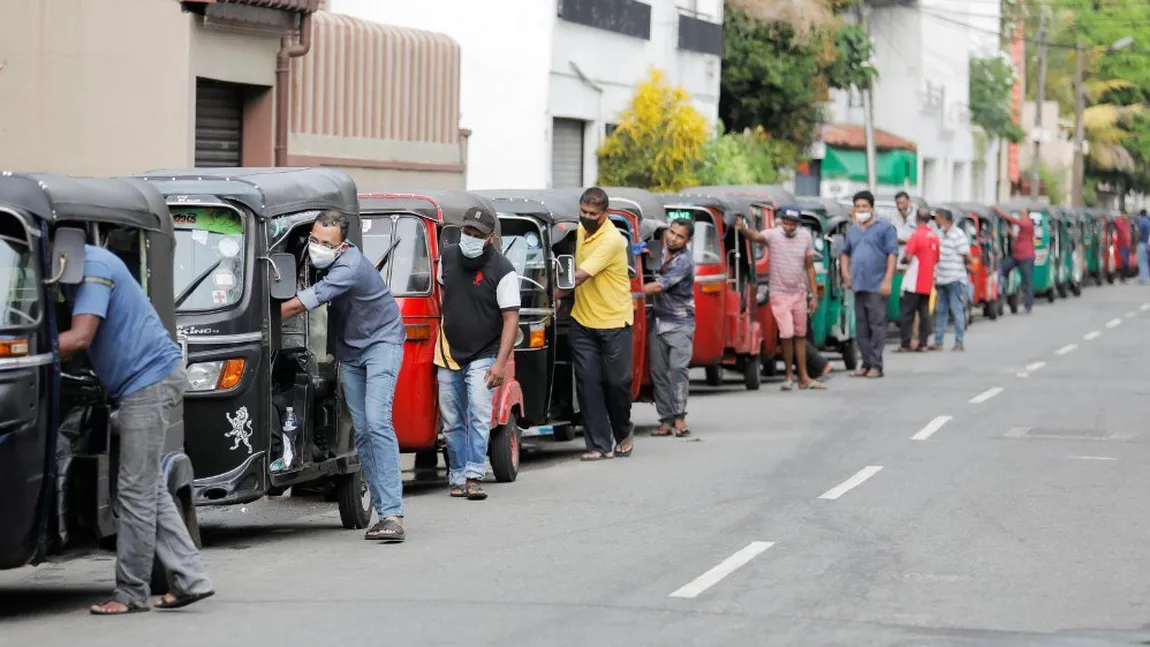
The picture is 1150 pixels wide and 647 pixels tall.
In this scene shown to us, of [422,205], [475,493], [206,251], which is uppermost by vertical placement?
[422,205]

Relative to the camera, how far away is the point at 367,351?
12133 mm

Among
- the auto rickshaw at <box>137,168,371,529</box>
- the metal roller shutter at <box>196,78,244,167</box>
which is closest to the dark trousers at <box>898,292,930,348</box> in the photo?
the metal roller shutter at <box>196,78,244,167</box>

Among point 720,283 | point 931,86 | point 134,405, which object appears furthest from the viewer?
point 931,86

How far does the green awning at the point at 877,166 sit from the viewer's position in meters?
56.2

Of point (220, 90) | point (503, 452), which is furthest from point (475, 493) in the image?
point (220, 90)

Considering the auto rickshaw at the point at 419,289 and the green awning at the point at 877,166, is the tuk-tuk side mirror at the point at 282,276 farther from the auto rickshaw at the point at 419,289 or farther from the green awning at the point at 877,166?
the green awning at the point at 877,166

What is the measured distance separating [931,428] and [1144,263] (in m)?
43.4

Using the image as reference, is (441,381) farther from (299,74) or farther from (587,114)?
(587,114)

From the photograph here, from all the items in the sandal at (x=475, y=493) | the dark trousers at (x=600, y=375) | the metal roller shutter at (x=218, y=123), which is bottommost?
the sandal at (x=475, y=493)

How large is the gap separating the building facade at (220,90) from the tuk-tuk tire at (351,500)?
8063 mm

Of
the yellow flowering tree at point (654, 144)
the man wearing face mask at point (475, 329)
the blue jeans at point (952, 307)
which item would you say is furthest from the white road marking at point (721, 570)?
the yellow flowering tree at point (654, 144)

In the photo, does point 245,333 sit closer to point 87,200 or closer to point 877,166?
point 87,200

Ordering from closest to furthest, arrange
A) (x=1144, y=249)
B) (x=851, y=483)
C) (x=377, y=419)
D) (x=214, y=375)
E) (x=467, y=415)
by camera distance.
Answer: (x=214, y=375) → (x=377, y=419) → (x=467, y=415) → (x=851, y=483) → (x=1144, y=249)

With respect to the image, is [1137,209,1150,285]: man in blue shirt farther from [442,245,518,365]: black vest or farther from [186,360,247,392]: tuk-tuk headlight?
[186,360,247,392]: tuk-tuk headlight
